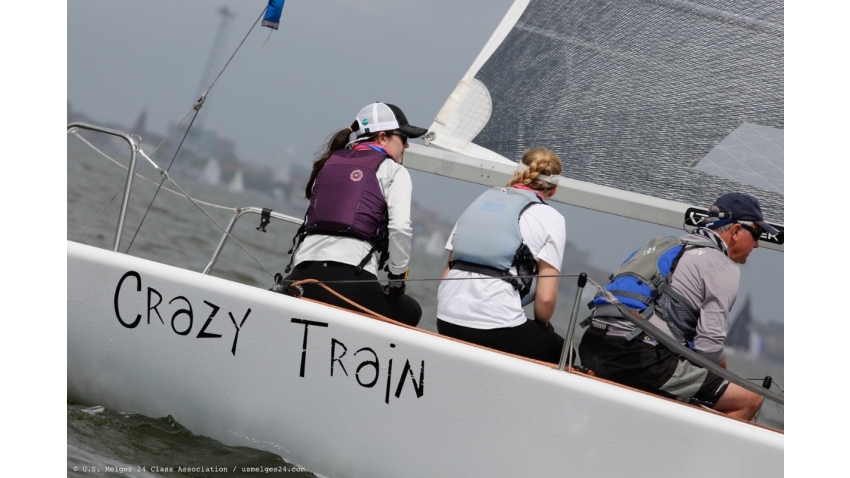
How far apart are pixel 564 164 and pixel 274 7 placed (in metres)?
1.30

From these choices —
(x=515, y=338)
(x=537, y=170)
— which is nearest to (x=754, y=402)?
(x=515, y=338)

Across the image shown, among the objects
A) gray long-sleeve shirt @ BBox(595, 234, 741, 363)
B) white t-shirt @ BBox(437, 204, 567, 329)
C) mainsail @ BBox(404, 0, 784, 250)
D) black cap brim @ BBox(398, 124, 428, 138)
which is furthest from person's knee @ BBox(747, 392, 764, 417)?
black cap brim @ BBox(398, 124, 428, 138)

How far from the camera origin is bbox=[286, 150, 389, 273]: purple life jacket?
272 centimetres

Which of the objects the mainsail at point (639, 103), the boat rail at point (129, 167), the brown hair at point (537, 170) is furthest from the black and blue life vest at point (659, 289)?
the boat rail at point (129, 167)

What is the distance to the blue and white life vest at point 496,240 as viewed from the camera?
2.57m

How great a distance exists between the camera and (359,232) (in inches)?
107

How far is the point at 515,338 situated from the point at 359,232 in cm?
57

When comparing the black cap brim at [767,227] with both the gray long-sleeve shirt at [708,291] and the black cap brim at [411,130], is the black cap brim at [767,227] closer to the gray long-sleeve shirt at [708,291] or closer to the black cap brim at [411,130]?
the gray long-sleeve shirt at [708,291]

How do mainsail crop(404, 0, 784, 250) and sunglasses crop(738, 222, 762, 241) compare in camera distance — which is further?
mainsail crop(404, 0, 784, 250)

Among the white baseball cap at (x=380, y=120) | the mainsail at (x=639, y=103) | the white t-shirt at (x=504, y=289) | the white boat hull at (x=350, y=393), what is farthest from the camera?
the mainsail at (x=639, y=103)

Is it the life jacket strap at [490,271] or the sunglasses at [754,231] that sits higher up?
the sunglasses at [754,231]

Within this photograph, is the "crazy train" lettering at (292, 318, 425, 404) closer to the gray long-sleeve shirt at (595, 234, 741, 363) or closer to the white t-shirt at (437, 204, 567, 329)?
the white t-shirt at (437, 204, 567, 329)

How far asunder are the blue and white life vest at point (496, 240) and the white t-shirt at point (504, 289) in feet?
0.08

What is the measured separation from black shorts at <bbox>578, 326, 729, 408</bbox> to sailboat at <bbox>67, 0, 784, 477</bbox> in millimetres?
153
